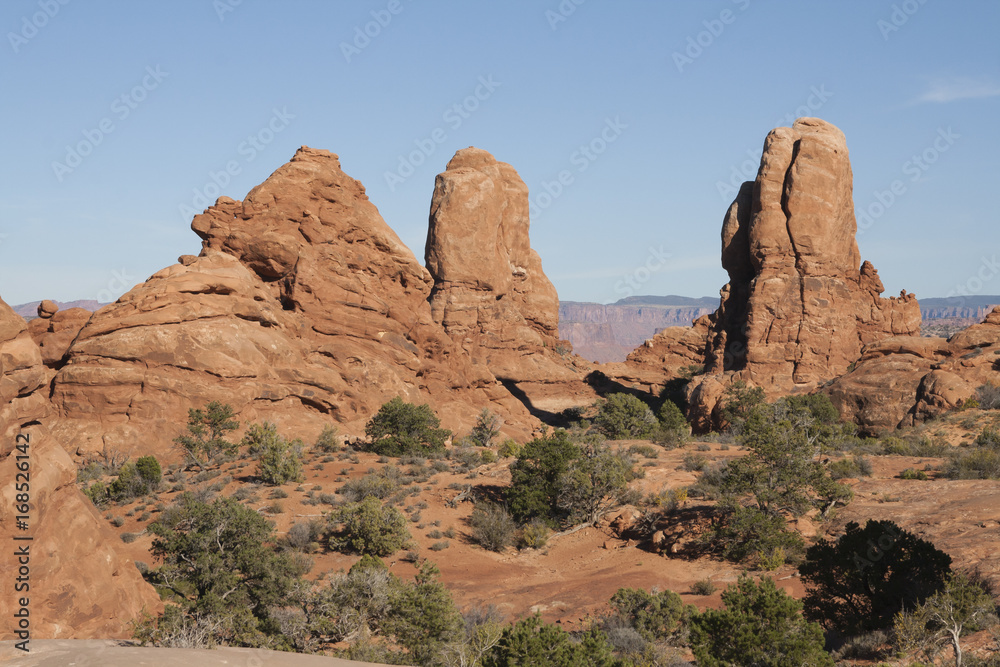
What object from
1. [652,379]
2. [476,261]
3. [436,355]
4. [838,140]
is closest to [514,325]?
[476,261]

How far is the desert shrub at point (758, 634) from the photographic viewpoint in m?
9.55

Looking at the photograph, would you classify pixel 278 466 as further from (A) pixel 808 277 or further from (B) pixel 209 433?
(A) pixel 808 277

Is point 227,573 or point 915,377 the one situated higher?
point 915,377

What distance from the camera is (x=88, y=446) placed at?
26.6 meters

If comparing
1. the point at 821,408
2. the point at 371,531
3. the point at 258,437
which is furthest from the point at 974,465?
the point at 258,437

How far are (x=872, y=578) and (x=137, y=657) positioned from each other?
10.9 m

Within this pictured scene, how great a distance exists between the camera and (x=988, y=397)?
3112 centimetres

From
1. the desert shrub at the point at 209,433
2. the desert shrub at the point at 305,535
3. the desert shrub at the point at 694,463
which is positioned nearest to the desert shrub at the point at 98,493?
the desert shrub at the point at 209,433

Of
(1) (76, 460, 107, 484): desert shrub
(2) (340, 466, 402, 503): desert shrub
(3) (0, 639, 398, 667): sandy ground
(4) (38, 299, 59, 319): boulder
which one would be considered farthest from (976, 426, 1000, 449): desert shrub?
(4) (38, 299, 59, 319): boulder

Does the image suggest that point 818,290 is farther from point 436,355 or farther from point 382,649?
point 382,649

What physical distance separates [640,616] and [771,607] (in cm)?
363

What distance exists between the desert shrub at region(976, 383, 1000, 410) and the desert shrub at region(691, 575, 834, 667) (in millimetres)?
24890

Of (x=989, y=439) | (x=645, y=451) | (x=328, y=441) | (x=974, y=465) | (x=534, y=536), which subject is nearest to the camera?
(x=534, y=536)

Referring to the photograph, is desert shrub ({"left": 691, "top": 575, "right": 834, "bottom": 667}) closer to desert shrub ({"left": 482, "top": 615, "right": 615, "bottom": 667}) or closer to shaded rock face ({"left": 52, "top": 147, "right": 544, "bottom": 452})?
desert shrub ({"left": 482, "top": 615, "right": 615, "bottom": 667})
